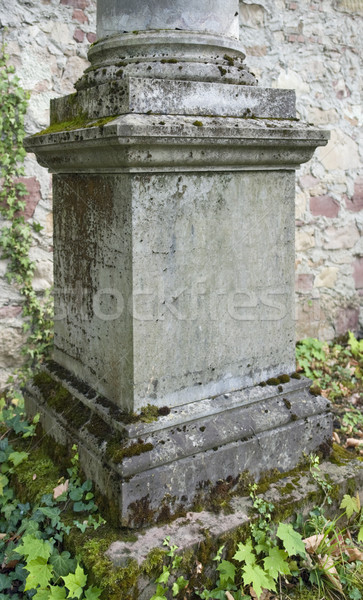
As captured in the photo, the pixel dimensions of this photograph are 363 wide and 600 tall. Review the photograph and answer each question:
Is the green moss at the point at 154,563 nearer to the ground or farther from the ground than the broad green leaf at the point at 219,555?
farther from the ground

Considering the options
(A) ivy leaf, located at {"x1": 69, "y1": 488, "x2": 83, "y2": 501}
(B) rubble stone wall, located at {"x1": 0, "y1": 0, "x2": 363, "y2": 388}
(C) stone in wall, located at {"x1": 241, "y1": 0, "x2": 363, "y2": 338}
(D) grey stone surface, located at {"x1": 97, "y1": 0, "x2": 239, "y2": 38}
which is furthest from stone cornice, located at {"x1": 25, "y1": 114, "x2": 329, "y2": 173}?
(C) stone in wall, located at {"x1": 241, "y1": 0, "x2": 363, "y2": 338}

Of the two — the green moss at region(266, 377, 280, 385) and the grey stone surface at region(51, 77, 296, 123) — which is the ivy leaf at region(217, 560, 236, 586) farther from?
the grey stone surface at region(51, 77, 296, 123)

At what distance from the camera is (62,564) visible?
1.77m

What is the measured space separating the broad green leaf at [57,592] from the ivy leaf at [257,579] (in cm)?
58

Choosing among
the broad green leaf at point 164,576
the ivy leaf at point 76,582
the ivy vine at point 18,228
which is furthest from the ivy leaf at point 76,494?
the ivy vine at point 18,228

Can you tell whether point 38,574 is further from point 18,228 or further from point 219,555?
point 18,228

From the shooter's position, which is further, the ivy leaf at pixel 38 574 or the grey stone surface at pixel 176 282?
the grey stone surface at pixel 176 282

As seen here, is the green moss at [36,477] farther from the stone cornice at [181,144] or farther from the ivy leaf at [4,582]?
the stone cornice at [181,144]

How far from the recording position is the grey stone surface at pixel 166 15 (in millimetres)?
1965

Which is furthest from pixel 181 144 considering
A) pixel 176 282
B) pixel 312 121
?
pixel 312 121

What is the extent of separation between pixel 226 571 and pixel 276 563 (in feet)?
0.59

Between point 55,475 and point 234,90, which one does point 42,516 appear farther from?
point 234,90

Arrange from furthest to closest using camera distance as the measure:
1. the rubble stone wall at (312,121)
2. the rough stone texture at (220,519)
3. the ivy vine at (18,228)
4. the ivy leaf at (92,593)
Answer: the rubble stone wall at (312,121), the ivy vine at (18,228), the rough stone texture at (220,519), the ivy leaf at (92,593)

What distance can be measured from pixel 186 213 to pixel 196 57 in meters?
0.56
